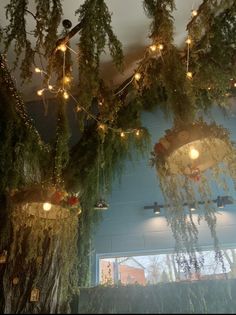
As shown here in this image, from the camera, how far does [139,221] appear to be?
137 inches

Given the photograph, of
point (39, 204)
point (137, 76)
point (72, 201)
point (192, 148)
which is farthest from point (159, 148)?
point (137, 76)

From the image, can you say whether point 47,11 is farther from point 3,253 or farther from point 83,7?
point 3,253

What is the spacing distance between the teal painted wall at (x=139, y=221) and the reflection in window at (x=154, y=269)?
0.27 ft

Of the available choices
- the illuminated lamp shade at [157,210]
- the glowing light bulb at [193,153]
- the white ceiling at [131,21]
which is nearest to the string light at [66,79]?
the white ceiling at [131,21]

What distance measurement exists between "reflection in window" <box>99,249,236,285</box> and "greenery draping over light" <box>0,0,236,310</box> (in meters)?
0.35

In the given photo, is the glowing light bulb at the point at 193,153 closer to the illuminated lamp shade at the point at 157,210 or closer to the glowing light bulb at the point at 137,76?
the glowing light bulb at the point at 137,76

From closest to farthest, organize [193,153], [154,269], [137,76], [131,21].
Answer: [193,153]
[137,76]
[154,269]
[131,21]

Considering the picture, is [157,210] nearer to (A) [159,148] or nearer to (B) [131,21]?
(A) [159,148]

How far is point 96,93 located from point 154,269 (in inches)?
69.1

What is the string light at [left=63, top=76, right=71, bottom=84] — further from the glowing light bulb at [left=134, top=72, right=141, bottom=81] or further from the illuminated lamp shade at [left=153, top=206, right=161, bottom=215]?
the illuminated lamp shade at [left=153, top=206, right=161, bottom=215]

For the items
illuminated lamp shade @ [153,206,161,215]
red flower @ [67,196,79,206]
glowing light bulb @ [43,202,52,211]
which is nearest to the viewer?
glowing light bulb @ [43,202,52,211]

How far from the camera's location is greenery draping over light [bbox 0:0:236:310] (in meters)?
2.17

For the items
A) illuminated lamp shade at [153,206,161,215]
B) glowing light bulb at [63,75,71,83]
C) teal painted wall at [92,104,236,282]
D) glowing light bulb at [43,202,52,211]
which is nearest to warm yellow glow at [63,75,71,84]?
glowing light bulb at [63,75,71,83]

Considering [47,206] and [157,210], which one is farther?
[157,210]
